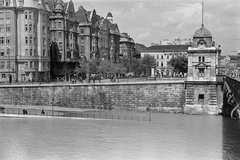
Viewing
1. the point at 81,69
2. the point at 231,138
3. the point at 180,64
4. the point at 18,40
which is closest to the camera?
the point at 231,138

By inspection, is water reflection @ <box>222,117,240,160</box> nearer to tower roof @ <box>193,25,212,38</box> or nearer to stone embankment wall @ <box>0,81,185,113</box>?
stone embankment wall @ <box>0,81,185,113</box>

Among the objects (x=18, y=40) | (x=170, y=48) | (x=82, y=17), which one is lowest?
(x=18, y=40)

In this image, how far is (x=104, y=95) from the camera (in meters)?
68.8

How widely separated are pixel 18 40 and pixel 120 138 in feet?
159

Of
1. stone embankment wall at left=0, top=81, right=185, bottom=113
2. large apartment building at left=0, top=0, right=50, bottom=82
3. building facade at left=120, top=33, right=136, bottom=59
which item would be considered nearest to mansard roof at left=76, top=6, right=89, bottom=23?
large apartment building at left=0, top=0, right=50, bottom=82

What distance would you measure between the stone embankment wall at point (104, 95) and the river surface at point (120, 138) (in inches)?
226

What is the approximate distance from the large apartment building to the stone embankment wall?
12188mm

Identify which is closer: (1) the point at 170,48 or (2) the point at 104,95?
(2) the point at 104,95

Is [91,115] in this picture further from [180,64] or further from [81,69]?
[180,64]

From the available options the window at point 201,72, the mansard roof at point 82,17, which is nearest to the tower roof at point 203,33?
the window at point 201,72

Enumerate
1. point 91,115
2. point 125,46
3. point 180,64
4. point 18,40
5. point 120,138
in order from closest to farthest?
point 120,138 → point 91,115 → point 18,40 → point 180,64 → point 125,46

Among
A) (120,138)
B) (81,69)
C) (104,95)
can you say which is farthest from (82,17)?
(120,138)

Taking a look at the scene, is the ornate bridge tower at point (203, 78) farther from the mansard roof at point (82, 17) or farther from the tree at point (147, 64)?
the mansard roof at point (82, 17)

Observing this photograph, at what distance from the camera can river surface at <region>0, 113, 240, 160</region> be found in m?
37.6
